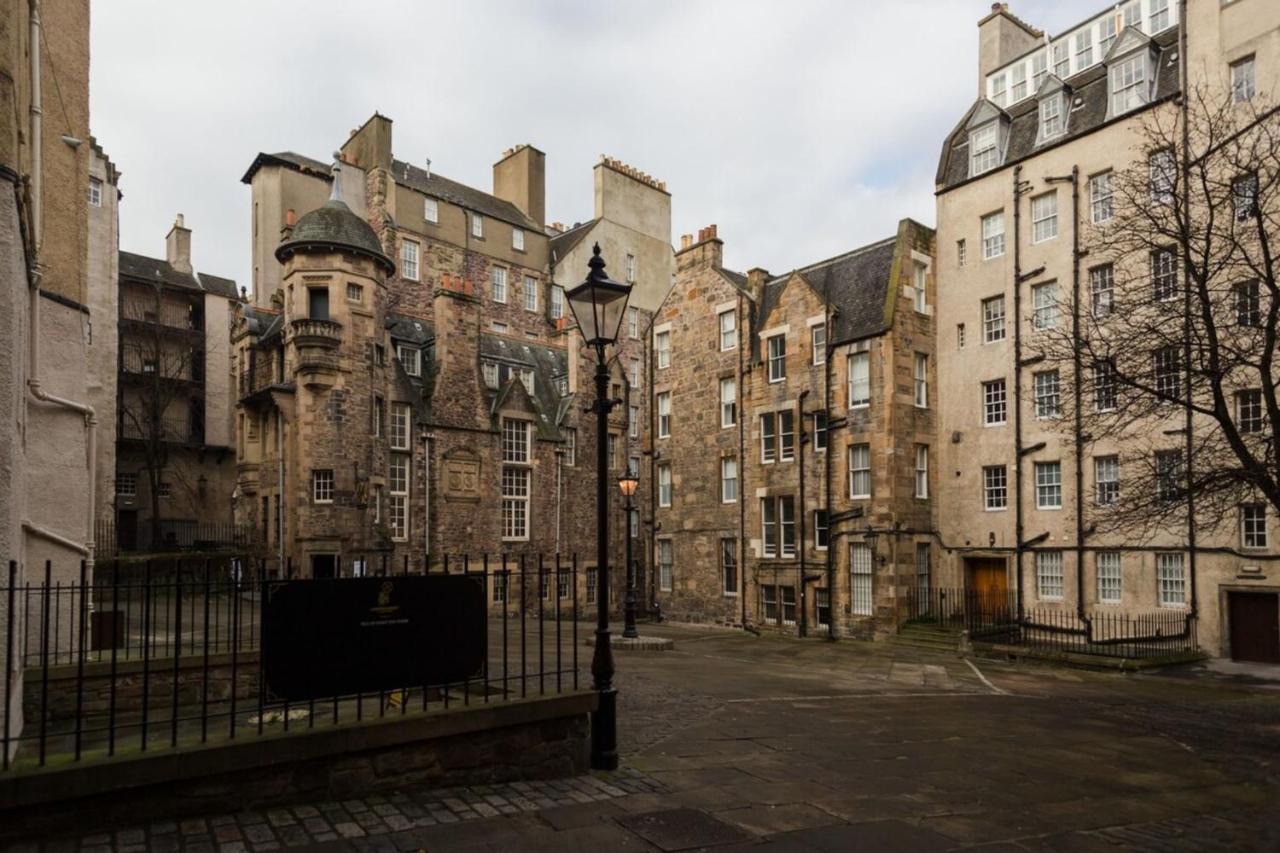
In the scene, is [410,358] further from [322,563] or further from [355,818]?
[355,818]

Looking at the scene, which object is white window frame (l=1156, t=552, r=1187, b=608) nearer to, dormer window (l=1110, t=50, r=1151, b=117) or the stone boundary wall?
dormer window (l=1110, t=50, r=1151, b=117)

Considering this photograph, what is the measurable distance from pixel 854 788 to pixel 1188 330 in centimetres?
1021

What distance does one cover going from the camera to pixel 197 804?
252 inches

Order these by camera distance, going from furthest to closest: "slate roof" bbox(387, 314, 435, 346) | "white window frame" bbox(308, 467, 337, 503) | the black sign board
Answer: "slate roof" bbox(387, 314, 435, 346), "white window frame" bbox(308, 467, 337, 503), the black sign board

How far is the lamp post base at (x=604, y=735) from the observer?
851cm

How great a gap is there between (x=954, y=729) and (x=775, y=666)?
8279 millimetres

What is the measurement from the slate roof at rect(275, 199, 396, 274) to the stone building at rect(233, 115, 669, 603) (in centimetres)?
6

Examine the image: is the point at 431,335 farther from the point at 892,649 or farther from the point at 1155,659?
the point at 1155,659

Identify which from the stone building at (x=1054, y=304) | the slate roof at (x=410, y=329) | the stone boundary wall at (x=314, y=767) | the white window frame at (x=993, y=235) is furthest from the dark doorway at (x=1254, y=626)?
the slate roof at (x=410, y=329)

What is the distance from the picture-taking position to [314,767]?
6922mm

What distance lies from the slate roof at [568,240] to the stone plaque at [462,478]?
2116 cm

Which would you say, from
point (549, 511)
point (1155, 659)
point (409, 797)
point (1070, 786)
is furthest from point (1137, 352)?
point (549, 511)

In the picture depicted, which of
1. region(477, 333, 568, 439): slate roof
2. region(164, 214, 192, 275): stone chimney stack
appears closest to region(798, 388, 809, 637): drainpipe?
region(477, 333, 568, 439): slate roof

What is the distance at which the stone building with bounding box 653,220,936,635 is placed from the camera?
92.8ft
